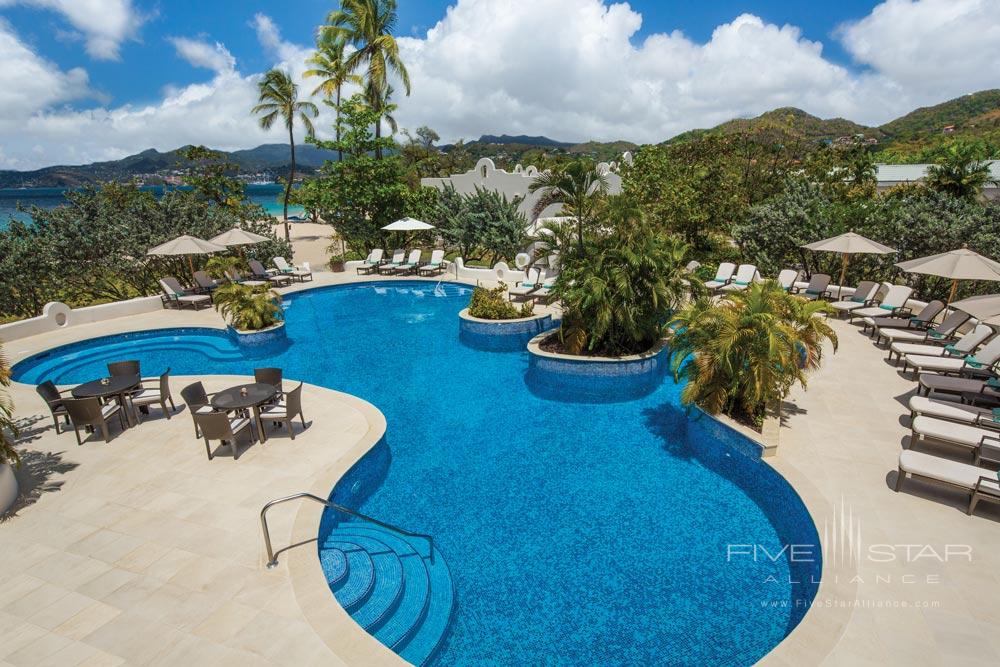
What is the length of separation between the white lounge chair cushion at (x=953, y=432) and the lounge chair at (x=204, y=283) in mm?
20390

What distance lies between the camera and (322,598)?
489 centimetres

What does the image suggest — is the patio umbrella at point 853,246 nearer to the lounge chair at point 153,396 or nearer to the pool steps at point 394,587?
the pool steps at point 394,587

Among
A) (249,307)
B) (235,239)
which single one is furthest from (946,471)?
(235,239)

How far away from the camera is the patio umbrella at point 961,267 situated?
10453mm

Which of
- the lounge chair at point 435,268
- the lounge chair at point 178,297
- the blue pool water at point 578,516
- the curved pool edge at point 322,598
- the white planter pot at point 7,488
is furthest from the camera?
the lounge chair at point 435,268

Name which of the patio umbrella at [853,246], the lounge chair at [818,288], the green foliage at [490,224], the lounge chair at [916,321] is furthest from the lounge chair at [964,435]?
the green foliage at [490,224]

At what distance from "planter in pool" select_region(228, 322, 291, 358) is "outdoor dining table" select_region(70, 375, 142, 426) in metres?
4.61

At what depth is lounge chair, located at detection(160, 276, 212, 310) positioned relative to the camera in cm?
1723

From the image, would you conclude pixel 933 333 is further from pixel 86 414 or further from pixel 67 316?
pixel 67 316

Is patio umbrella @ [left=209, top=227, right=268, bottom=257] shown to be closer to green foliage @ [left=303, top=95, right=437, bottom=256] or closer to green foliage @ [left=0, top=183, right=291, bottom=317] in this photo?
green foliage @ [left=0, top=183, right=291, bottom=317]

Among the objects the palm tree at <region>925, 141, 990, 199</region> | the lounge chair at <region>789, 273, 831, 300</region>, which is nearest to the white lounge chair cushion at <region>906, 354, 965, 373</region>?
the lounge chair at <region>789, 273, 831, 300</region>

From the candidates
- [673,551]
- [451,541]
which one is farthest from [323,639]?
[673,551]

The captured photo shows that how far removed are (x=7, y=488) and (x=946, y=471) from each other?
12.2 m

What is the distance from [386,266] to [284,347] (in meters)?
9.55
